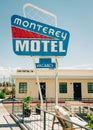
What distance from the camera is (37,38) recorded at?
1411cm

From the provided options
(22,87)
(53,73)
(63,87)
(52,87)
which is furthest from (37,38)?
(53,73)

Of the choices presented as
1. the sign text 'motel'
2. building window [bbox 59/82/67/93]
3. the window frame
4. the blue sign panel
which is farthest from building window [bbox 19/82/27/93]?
the sign text 'motel'

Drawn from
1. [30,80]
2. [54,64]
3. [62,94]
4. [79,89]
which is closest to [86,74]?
[79,89]

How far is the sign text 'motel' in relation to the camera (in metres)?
13.8

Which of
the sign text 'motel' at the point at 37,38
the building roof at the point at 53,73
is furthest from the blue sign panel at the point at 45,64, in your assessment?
the building roof at the point at 53,73

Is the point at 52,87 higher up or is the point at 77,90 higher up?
the point at 52,87

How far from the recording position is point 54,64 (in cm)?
1435

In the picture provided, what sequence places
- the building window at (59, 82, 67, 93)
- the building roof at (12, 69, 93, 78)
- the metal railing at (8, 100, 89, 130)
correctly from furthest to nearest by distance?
the building window at (59, 82, 67, 93), the building roof at (12, 69, 93, 78), the metal railing at (8, 100, 89, 130)

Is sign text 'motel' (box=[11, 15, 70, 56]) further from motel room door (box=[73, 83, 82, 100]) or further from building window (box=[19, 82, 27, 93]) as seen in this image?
motel room door (box=[73, 83, 82, 100])

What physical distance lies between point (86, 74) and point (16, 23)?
72.4 feet

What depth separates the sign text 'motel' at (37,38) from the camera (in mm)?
13751

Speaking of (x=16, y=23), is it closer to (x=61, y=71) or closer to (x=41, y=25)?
(x=41, y=25)

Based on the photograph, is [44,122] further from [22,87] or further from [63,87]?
[63,87]

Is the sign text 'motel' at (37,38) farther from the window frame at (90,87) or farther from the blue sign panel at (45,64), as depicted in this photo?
the window frame at (90,87)
